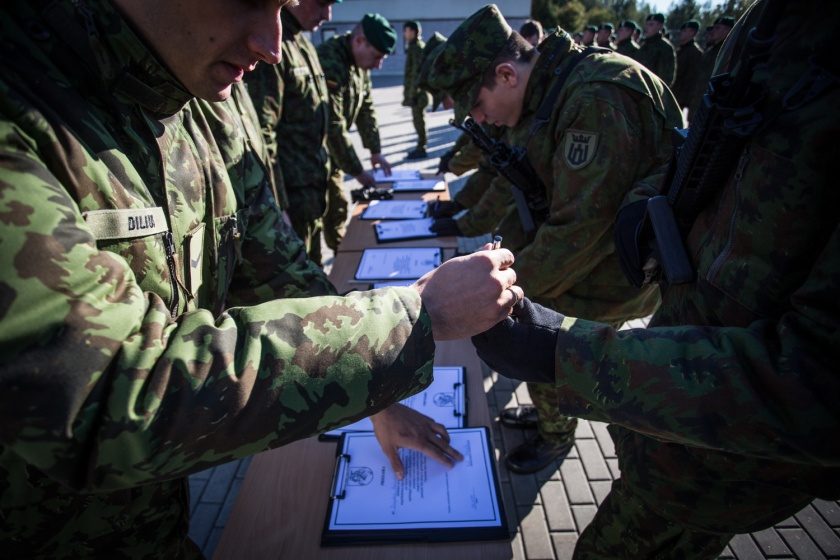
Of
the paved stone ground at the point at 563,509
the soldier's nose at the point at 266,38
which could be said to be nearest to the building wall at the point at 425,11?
the paved stone ground at the point at 563,509

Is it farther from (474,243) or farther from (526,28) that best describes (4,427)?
(526,28)

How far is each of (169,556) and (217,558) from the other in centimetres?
13

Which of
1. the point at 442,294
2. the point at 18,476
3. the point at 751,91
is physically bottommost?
the point at 18,476

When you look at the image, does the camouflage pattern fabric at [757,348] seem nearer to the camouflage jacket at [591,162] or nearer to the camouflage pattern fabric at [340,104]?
the camouflage jacket at [591,162]

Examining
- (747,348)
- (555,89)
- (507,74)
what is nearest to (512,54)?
(507,74)

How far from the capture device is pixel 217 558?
3.65 feet

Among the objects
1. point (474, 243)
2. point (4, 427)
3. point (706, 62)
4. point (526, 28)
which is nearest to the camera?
point (4, 427)

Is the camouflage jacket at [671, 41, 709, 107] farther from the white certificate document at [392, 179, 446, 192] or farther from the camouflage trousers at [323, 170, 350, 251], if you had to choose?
the camouflage trousers at [323, 170, 350, 251]

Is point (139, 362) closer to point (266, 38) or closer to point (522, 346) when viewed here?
point (266, 38)

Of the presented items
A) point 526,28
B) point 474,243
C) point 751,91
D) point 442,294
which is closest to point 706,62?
point 526,28

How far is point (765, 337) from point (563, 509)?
5.63ft

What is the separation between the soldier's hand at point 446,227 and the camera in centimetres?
283

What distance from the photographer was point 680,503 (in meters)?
1.21

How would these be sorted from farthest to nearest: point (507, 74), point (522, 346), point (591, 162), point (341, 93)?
point (341, 93)
point (507, 74)
point (591, 162)
point (522, 346)
